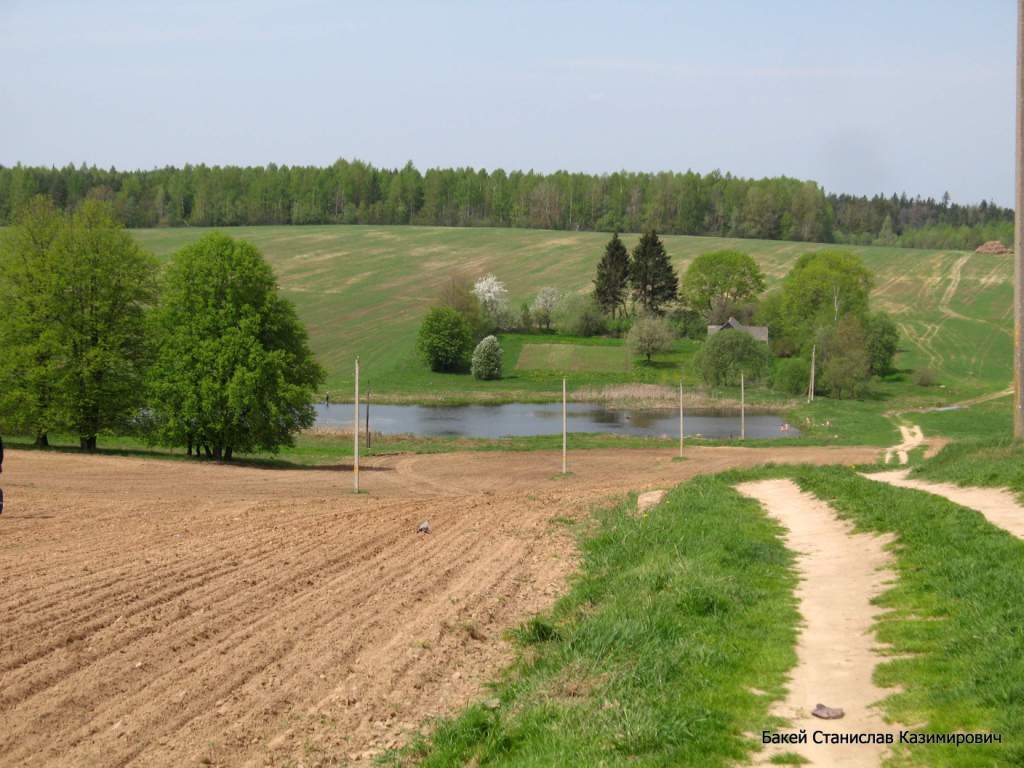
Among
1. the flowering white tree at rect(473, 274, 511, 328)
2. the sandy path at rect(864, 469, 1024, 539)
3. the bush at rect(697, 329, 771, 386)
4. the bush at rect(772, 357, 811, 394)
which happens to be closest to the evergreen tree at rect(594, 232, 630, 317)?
the flowering white tree at rect(473, 274, 511, 328)

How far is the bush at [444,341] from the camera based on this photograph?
3858 inches

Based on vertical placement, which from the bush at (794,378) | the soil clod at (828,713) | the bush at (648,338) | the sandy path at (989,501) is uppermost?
the soil clod at (828,713)

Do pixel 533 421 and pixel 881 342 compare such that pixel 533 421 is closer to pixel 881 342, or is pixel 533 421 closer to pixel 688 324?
pixel 881 342

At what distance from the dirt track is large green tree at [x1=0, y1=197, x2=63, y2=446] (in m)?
19.3

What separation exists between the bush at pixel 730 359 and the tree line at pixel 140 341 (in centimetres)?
5191

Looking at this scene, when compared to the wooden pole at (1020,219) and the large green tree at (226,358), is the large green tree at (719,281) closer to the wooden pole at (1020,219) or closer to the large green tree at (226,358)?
the large green tree at (226,358)

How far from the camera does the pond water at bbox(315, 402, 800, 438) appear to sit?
222 ft

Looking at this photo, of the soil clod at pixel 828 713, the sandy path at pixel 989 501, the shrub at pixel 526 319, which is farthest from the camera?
the shrub at pixel 526 319

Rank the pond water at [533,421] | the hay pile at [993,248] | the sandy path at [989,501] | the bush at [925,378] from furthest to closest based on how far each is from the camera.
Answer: the hay pile at [993,248], the bush at [925,378], the pond water at [533,421], the sandy path at [989,501]

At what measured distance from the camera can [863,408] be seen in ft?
260

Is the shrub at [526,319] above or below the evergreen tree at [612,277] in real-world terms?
below

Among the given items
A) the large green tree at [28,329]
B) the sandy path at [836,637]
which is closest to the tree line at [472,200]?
the large green tree at [28,329]

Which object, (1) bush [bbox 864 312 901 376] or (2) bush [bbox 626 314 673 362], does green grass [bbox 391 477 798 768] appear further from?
(2) bush [bbox 626 314 673 362]

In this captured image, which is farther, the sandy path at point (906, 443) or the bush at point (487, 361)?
the bush at point (487, 361)
